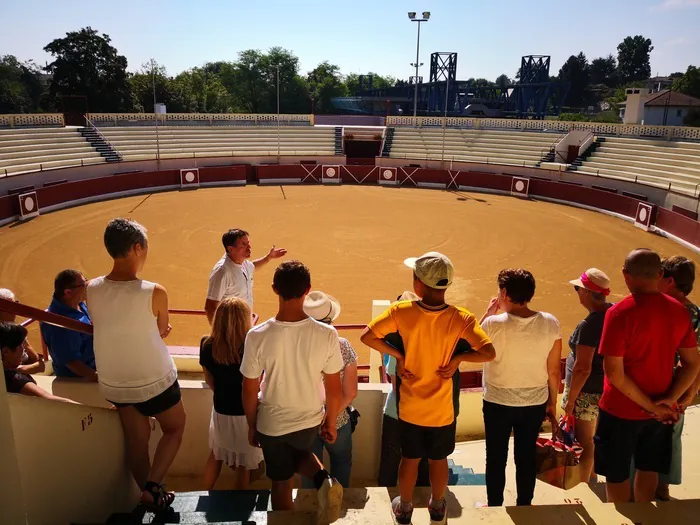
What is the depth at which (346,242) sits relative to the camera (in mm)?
15375

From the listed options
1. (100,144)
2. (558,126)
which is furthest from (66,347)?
(558,126)

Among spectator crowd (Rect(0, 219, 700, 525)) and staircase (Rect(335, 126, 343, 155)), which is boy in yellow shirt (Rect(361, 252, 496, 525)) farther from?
staircase (Rect(335, 126, 343, 155))

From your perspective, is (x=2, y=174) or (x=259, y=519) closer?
(x=259, y=519)

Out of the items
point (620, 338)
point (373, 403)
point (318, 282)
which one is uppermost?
point (620, 338)

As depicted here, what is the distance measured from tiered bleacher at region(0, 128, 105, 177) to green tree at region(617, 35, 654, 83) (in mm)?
102655

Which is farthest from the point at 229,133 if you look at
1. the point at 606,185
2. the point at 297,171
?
the point at 606,185

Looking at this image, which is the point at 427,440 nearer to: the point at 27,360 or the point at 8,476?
the point at 8,476

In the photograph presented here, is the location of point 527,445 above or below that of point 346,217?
above

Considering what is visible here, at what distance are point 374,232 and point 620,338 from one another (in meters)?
13.9

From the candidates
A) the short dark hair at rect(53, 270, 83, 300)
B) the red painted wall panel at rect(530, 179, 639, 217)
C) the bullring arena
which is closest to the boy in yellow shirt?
the bullring arena

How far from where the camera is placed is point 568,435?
3.50 metres

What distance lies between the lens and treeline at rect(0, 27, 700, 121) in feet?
146

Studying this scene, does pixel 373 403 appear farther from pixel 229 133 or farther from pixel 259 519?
pixel 229 133

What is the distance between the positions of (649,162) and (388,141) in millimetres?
14268
